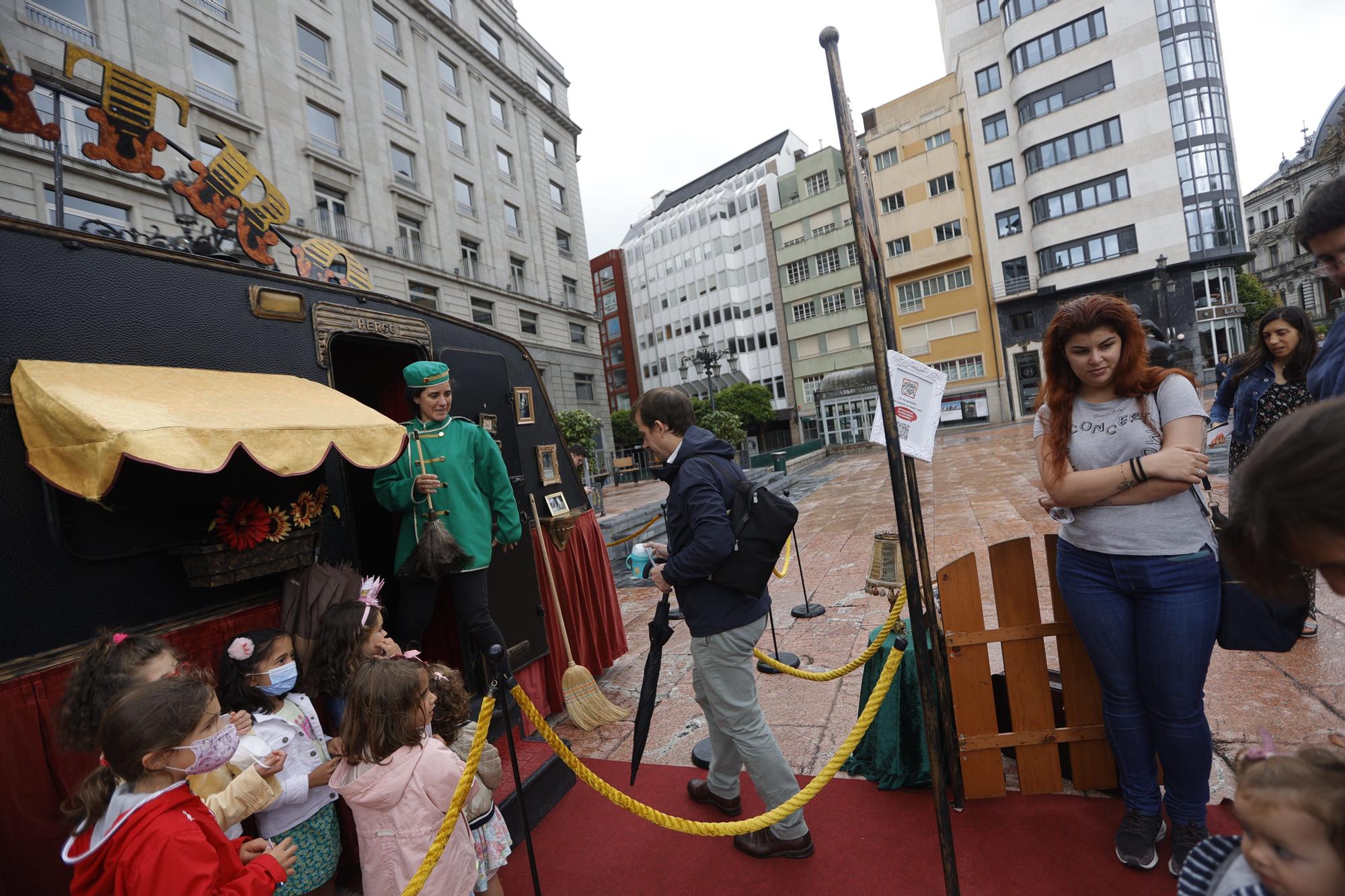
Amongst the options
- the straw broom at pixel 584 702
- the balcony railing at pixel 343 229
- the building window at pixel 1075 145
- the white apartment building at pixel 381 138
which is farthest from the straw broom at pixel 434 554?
the building window at pixel 1075 145

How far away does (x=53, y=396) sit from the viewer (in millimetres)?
2107

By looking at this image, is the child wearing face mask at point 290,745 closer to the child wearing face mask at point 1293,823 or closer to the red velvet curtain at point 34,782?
the red velvet curtain at point 34,782

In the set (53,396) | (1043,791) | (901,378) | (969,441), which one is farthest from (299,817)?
(969,441)

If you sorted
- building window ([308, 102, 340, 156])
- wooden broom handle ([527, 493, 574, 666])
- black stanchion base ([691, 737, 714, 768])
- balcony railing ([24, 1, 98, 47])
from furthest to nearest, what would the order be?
1. building window ([308, 102, 340, 156])
2. balcony railing ([24, 1, 98, 47])
3. wooden broom handle ([527, 493, 574, 666])
4. black stanchion base ([691, 737, 714, 768])

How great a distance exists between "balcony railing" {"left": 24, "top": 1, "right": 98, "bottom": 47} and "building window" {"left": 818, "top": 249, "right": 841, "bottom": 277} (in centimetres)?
3739

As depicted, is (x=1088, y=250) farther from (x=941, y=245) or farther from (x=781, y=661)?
(x=781, y=661)

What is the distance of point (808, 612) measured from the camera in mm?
5918

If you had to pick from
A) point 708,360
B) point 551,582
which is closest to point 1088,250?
point 708,360

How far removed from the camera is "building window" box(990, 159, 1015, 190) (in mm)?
34688

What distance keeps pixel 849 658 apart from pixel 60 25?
897 inches

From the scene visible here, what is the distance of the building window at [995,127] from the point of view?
34.8 metres

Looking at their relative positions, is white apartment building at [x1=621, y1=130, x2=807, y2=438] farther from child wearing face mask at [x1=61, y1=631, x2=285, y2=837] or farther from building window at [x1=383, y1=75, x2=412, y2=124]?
child wearing face mask at [x1=61, y1=631, x2=285, y2=837]

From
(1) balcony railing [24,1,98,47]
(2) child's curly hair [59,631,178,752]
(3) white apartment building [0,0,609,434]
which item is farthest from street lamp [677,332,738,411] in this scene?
(2) child's curly hair [59,631,178,752]

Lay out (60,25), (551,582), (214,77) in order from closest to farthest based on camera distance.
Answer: (551,582)
(60,25)
(214,77)
